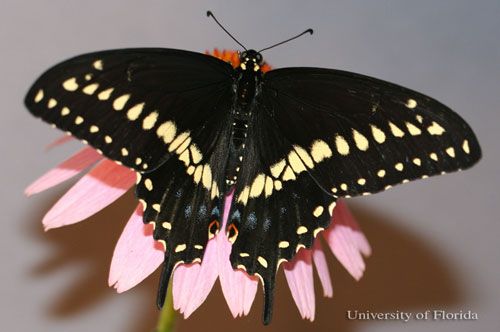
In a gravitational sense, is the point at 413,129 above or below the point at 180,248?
above

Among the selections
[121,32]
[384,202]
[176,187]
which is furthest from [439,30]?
[176,187]

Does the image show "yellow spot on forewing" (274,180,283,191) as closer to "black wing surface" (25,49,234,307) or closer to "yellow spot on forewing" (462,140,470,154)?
"black wing surface" (25,49,234,307)

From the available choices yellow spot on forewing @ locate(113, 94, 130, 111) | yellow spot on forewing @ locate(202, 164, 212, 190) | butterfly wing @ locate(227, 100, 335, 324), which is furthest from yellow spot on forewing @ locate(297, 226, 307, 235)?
yellow spot on forewing @ locate(113, 94, 130, 111)

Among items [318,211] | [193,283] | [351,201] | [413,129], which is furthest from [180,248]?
[351,201]

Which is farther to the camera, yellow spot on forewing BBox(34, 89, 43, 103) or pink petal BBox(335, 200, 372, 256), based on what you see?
pink petal BBox(335, 200, 372, 256)

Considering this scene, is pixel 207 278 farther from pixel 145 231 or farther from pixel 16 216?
pixel 16 216

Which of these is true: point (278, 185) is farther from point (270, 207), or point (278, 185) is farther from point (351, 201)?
point (351, 201)
